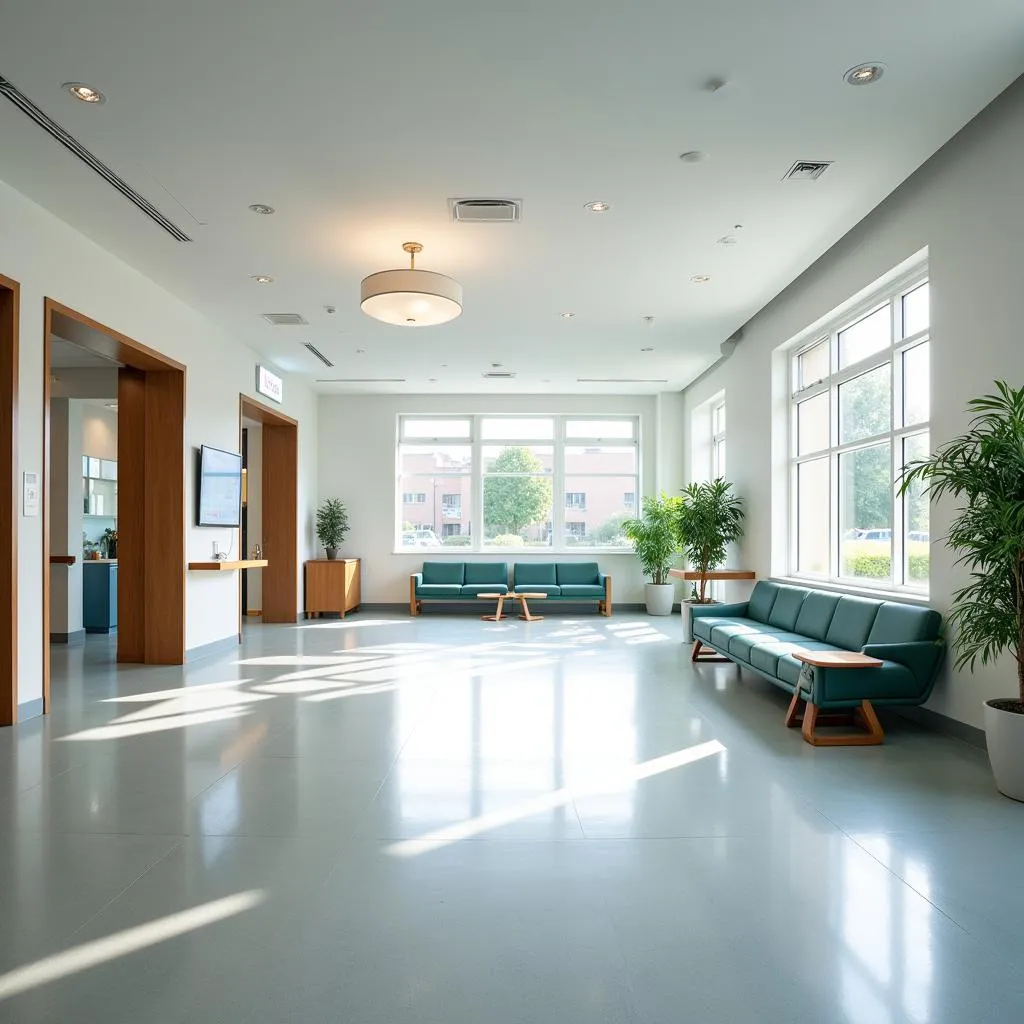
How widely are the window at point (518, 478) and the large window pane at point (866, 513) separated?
21.3 ft

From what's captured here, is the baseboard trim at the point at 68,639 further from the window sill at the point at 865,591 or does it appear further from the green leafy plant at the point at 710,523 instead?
the window sill at the point at 865,591

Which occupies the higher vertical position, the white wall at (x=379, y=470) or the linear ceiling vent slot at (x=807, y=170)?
the linear ceiling vent slot at (x=807, y=170)

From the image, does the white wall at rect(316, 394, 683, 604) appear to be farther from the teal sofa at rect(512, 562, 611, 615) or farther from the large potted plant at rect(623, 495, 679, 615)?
the large potted plant at rect(623, 495, 679, 615)

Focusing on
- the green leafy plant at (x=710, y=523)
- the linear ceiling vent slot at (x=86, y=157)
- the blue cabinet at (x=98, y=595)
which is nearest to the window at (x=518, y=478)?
the green leafy plant at (x=710, y=523)

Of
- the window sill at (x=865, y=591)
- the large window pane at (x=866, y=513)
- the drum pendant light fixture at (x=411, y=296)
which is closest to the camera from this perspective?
the window sill at (x=865, y=591)

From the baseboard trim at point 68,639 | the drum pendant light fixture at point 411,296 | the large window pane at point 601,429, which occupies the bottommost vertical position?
the baseboard trim at point 68,639

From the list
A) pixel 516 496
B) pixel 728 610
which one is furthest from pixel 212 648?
pixel 516 496

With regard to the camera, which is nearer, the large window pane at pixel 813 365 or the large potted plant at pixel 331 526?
the large window pane at pixel 813 365

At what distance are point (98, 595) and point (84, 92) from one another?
25.5 feet

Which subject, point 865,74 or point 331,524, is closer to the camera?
point 865,74

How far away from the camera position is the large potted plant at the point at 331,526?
12.7 metres

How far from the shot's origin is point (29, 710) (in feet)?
17.8

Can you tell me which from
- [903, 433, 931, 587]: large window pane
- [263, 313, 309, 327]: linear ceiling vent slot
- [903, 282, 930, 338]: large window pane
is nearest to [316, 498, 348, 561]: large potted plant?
[263, 313, 309, 327]: linear ceiling vent slot

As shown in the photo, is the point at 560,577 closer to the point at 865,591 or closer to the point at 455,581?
the point at 455,581
